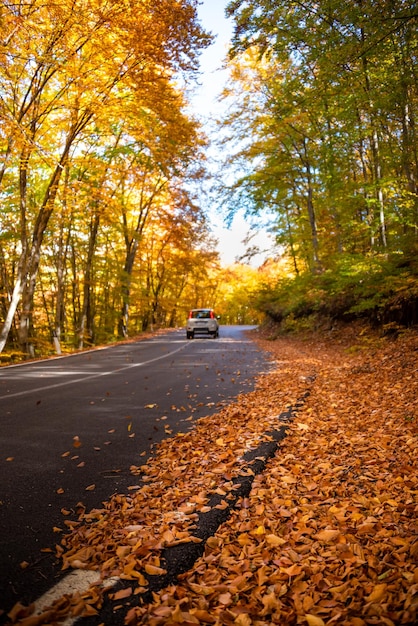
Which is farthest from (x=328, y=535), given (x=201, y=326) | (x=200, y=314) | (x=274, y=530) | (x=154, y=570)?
(x=200, y=314)

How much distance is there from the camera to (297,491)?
359 cm

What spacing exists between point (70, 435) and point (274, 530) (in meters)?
3.01

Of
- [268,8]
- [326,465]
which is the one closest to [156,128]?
[268,8]

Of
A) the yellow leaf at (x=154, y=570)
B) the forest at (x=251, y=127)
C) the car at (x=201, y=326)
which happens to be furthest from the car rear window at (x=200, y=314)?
the yellow leaf at (x=154, y=570)

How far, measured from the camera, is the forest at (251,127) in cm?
739

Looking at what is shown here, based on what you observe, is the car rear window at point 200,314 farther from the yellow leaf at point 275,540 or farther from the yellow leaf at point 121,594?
the yellow leaf at point 121,594

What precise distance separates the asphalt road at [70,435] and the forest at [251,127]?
5.55 meters

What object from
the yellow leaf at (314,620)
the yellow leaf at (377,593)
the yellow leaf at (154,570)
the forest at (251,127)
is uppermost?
the forest at (251,127)

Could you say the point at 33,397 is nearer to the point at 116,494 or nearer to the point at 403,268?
the point at 116,494

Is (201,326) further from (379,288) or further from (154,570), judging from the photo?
(154,570)

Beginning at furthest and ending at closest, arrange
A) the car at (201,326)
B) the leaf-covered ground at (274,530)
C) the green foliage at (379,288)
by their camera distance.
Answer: the car at (201,326) < the green foliage at (379,288) < the leaf-covered ground at (274,530)

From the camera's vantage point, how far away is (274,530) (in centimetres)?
293

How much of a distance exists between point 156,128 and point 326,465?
1450 cm

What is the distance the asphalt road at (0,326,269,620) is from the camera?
8.56 ft
